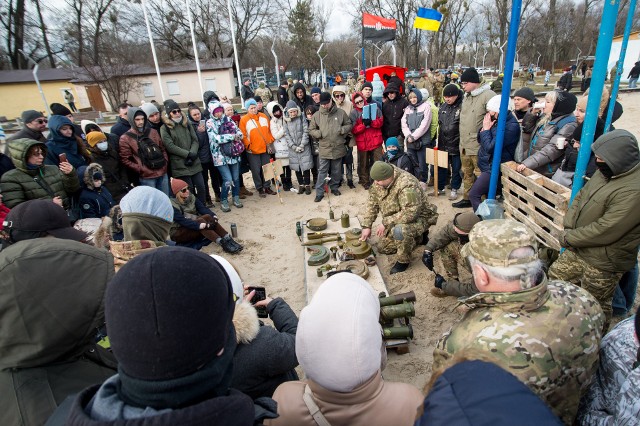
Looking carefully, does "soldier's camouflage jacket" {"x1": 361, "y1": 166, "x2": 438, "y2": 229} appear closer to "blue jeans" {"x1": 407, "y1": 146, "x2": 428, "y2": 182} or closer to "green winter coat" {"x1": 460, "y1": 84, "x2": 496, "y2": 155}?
"green winter coat" {"x1": 460, "y1": 84, "x2": 496, "y2": 155}

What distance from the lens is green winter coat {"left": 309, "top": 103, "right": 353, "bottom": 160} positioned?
6.45 m

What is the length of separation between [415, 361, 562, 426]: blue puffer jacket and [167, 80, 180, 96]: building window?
1131 inches

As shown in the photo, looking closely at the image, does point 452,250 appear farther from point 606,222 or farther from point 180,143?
point 180,143

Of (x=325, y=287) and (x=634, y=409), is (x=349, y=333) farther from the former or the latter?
(x=634, y=409)

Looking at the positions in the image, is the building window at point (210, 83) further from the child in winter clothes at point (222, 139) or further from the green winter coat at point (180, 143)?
the green winter coat at point (180, 143)

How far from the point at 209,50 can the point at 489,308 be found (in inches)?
1463

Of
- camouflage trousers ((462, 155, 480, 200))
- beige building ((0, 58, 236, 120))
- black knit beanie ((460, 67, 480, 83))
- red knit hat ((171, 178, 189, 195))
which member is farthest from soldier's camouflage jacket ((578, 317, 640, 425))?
beige building ((0, 58, 236, 120))

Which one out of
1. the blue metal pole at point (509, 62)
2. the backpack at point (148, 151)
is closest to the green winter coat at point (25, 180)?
the backpack at point (148, 151)

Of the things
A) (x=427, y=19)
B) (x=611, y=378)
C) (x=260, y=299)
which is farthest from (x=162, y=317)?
(x=427, y=19)

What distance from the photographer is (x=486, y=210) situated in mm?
3658

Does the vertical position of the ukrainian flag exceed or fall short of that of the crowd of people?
it exceeds it

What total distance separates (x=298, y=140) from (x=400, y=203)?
10.1 ft

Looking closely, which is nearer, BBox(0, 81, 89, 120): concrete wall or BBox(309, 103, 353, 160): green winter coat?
BBox(309, 103, 353, 160): green winter coat

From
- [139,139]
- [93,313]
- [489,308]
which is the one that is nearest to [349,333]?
[489,308]
